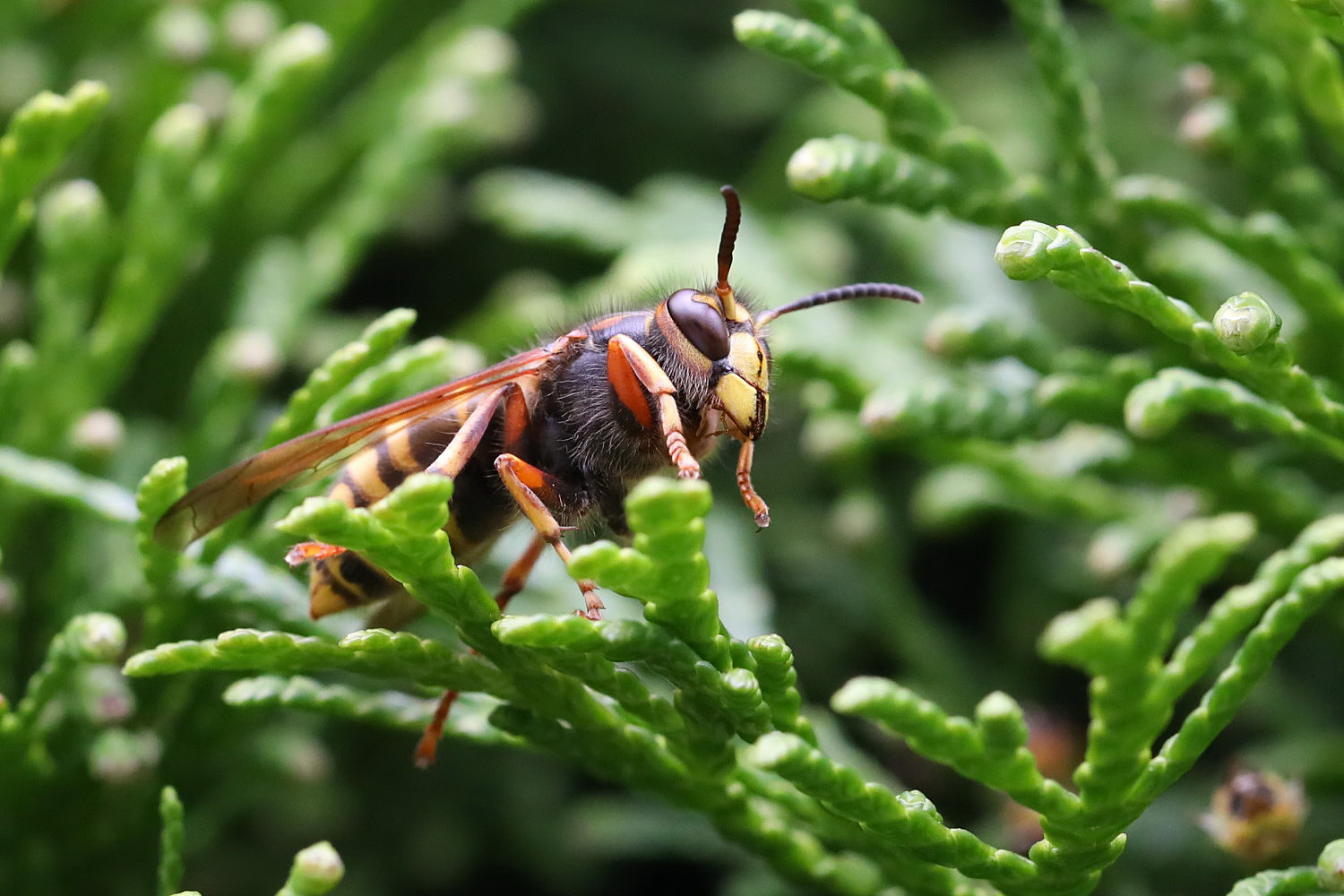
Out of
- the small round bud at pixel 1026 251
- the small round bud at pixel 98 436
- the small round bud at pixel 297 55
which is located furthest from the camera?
the small round bud at pixel 297 55

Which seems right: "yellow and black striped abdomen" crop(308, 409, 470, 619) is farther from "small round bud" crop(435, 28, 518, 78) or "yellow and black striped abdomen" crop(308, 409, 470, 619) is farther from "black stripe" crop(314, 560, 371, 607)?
"small round bud" crop(435, 28, 518, 78)

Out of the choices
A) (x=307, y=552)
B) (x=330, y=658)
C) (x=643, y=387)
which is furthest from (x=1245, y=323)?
(x=307, y=552)

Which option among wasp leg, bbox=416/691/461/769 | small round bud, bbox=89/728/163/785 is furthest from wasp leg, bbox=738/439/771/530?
small round bud, bbox=89/728/163/785

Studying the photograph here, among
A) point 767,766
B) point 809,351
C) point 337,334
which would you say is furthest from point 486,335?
point 767,766

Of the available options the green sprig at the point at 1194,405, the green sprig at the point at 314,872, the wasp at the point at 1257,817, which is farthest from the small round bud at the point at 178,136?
the wasp at the point at 1257,817

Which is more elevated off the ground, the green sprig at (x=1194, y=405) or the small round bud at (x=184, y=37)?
the green sprig at (x=1194, y=405)

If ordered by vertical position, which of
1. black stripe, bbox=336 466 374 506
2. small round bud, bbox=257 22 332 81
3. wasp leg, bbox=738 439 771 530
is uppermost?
small round bud, bbox=257 22 332 81

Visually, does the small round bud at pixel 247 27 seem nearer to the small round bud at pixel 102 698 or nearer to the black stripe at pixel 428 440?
the black stripe at pixel 428 440
